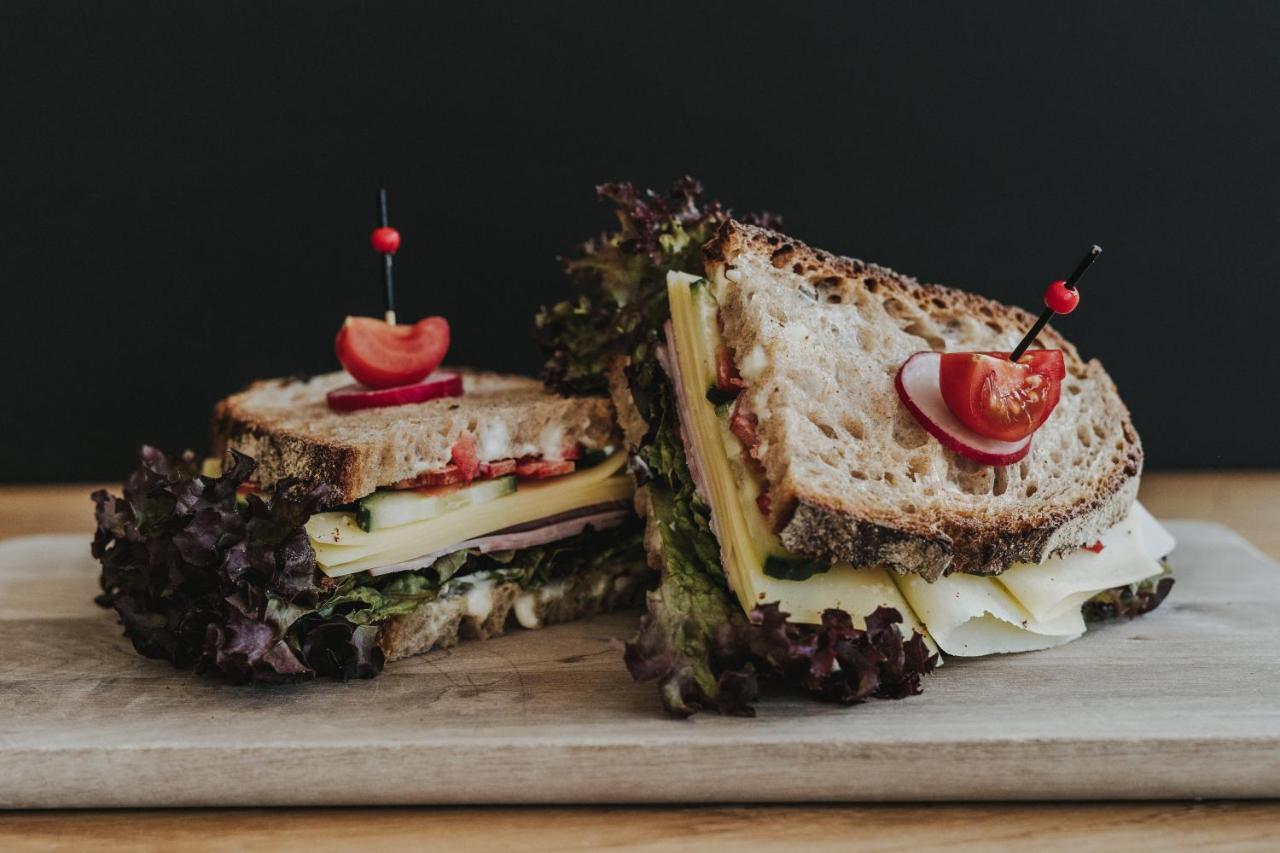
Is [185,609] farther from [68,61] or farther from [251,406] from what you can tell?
[68,61]

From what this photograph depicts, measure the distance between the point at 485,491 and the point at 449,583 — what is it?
0.23 metres

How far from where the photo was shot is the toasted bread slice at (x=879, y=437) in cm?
214

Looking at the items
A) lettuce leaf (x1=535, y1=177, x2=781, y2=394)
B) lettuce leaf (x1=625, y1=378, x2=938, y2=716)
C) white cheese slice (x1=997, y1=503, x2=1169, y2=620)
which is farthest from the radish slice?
lettuce leaf (x1=535, y1=177, x2=781, y2=394)

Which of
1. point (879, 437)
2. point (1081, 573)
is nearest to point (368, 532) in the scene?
point (879, 437)

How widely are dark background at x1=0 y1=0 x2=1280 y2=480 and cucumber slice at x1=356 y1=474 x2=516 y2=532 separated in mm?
1729

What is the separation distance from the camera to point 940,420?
238 centimetres

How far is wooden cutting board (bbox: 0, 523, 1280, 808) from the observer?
1.91m

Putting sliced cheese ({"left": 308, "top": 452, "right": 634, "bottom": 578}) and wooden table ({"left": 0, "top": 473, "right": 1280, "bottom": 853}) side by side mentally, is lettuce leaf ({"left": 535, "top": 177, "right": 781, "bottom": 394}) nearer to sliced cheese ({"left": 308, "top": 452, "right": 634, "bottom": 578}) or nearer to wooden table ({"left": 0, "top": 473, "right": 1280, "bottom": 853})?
sliced cheese ({"left": 308, "top": 452, "right": 634, "bottom": 578})

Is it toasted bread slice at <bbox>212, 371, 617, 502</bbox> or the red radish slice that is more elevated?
the red radish slice

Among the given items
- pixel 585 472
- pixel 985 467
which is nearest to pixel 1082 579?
pixel 985 467

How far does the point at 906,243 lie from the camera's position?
4176mm

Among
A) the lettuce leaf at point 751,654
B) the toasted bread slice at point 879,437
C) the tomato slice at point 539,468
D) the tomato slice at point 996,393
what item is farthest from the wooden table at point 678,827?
the tomato slice at point 539,468

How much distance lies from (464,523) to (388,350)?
2.01 ft

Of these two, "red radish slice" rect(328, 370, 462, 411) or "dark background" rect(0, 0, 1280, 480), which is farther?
"dark background" rect(0, 0, 1280, 480)
